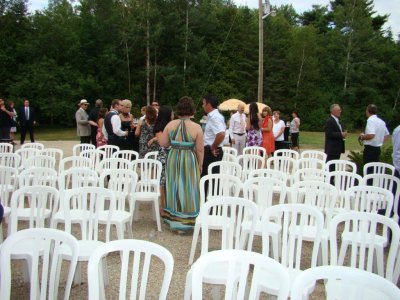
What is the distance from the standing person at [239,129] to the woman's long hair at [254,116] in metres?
1.01

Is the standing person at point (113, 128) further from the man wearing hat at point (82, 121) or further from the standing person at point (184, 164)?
the standing person at point (184, 164)

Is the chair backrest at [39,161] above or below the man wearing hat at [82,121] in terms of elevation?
below

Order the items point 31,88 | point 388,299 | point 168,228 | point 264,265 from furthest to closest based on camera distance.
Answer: point 31,88, point 168,228, point 264,265, point 388,299

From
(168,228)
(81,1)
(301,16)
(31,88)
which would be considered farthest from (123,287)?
(301,16)

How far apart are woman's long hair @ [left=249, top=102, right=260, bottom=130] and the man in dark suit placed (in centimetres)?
132

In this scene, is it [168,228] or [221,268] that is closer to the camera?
[221,268]

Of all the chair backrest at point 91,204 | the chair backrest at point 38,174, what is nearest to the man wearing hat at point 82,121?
the chair backrest at point 38,174

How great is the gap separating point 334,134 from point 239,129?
91.6 inches

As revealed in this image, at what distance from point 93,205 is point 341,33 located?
32.5 m

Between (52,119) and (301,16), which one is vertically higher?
(301,16)

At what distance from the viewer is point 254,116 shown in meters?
7.50

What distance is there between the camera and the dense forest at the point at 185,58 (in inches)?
987

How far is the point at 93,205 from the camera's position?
11.2 feet

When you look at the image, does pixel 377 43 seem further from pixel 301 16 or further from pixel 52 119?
pixel 52 119
